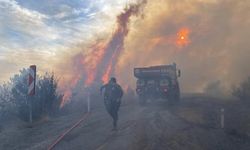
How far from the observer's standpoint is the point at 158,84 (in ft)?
86.2

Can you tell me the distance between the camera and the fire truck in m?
25.9

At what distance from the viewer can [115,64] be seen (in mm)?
37188

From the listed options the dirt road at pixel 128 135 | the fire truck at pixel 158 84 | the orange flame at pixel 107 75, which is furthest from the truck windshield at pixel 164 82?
the orange flame at pixel 107 75

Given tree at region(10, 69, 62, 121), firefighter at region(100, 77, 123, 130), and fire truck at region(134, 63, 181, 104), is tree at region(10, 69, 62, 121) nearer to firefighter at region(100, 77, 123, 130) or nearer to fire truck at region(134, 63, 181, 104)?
firefighter at region(100, 77, 123, 130)

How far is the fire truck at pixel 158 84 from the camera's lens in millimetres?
25938

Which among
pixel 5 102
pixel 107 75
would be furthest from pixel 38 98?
pixel 107 75

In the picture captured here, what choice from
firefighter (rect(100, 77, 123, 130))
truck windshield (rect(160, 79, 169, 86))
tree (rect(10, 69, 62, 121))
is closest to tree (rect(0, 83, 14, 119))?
tree (rect(10, 69, 62, 121))

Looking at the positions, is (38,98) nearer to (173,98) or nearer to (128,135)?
(128,135)

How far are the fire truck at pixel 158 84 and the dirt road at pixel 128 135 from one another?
264 inches

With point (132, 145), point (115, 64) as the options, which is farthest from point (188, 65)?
point (132, 145)

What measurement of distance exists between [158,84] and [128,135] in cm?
1269

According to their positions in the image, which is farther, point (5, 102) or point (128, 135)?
point (5, 102)

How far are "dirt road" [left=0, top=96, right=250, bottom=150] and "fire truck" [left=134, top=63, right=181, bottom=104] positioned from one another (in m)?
6.70

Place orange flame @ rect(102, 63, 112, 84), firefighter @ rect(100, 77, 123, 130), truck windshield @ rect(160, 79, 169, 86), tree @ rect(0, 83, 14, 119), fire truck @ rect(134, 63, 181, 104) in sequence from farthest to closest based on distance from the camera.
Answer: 1. orange flame @ rect(102, 63, 112, 84)
2. truck windshield @ rect(160, 79, 169, 86)
3. fire truck @ rect(134, 63, 181, 104)
4. tree @ rect(0, 83, 14, 119)
5. firefighter @ rect(100, 77, 123, 130)
